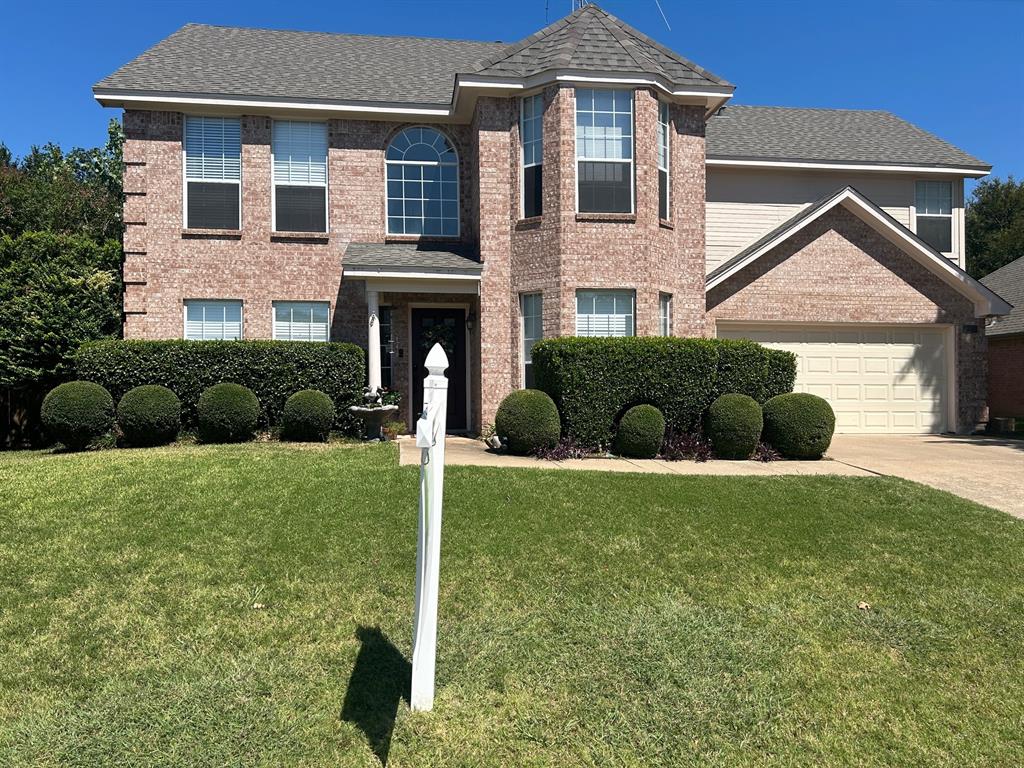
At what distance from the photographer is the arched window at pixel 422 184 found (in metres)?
14.9

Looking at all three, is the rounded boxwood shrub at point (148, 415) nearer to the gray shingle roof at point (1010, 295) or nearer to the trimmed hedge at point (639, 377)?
the trimmed hedge at point (639, 377)

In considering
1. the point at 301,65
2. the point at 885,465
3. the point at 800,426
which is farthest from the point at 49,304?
the point at 885,465

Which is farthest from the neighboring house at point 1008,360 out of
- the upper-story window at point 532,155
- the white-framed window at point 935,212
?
the upper-story window at point 532,155

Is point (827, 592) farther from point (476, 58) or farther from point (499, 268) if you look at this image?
point (476, 58)

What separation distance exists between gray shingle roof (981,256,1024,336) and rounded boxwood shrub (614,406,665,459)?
13.6 meters

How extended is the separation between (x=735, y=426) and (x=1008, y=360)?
15696 mm

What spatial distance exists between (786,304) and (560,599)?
1193 centimetres

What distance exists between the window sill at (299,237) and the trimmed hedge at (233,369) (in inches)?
120

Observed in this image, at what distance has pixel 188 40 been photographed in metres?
16.1

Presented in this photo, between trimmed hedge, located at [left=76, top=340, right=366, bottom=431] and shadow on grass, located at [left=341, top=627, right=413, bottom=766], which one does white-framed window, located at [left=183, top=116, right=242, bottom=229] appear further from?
shadow on grass, located at [left=341, top=627, right=413, bottom=766]

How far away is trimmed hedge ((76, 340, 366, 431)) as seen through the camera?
12023 millimetres

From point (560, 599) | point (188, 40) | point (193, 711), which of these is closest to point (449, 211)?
point (188, 40)

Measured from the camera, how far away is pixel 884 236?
15.1 m

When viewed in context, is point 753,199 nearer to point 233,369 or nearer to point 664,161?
point 664,161
